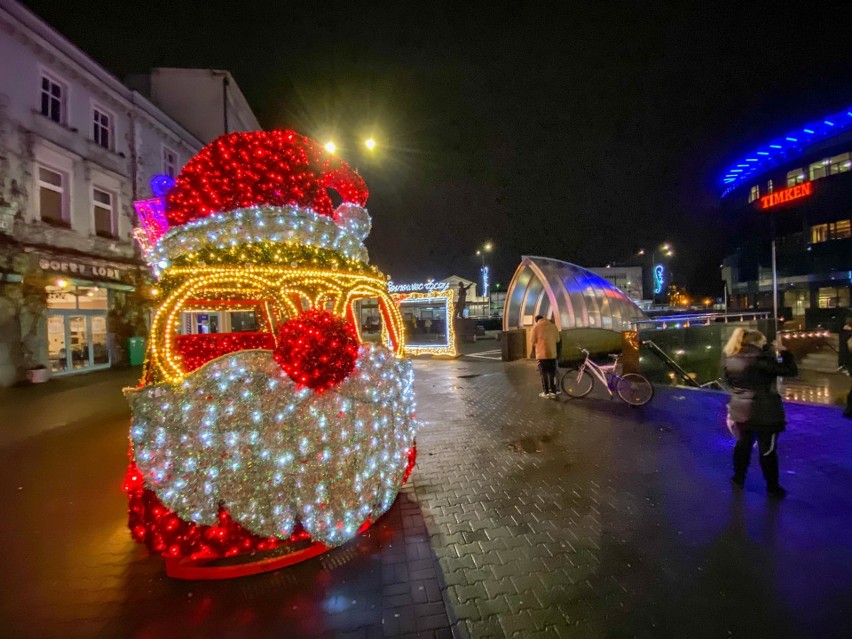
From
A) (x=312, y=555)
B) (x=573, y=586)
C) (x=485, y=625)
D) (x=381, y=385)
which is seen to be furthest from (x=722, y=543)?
(x=312, y=555)

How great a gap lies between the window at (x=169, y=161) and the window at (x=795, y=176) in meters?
47.5

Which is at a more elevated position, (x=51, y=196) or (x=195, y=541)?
(x=51, y=196)

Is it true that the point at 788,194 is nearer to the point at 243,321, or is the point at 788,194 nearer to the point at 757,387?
the point at 757,387

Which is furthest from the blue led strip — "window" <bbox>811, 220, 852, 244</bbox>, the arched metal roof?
the arched metal roof

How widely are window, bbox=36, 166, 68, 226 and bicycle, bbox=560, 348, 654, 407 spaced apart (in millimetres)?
15539

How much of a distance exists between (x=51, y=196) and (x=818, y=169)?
167ft

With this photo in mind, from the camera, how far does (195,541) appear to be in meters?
2.88

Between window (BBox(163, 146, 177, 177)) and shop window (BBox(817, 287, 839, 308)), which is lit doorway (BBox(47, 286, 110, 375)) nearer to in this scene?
window (BBox(163, 146, 177, 177))

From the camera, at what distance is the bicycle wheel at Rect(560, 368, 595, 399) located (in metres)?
8.61

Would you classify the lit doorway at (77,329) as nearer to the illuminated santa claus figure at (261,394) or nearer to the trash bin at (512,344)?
the illuminated santa claus figure at (261,394)

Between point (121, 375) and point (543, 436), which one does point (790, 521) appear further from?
point (121, 375)

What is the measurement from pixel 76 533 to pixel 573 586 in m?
4.22

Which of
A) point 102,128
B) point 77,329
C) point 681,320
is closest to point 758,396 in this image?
point 681,320

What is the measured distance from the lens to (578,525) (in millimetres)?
3668
